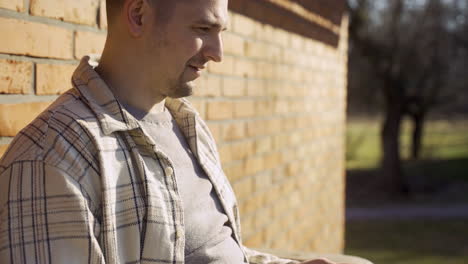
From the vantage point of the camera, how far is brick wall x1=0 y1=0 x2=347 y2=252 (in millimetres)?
2084

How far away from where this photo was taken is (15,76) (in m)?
2.02

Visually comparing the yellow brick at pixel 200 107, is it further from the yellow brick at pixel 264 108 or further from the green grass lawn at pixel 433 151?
the green grass lawn at pixel 433 151

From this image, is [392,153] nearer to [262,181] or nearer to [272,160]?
[272,160]

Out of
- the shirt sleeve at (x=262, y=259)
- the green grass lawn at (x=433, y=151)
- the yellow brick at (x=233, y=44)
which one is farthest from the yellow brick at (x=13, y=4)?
the green grass lawn at (x=433, y=151)

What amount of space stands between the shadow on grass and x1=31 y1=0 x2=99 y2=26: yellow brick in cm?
1572

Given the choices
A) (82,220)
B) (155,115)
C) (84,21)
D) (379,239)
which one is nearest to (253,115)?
(84,21)

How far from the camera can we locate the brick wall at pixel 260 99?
2084mm

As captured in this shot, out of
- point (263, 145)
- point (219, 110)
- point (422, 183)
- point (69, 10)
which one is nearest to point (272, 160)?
point (263, 145)

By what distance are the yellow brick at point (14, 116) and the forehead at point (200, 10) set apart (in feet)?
1.89

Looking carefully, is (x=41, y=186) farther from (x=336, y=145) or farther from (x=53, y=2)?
(x=336, y=145)

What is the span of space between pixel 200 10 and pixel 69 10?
625mm

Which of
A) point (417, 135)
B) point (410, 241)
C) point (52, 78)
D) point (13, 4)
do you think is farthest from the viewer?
point (417, 135)

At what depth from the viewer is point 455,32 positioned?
669 inches

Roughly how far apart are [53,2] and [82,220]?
899 mm
